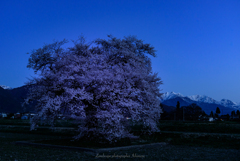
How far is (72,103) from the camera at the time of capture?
20516 millimetres

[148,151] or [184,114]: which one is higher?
[184,114]

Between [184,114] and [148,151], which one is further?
[184,114]

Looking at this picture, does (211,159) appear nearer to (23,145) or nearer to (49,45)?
(23,145)

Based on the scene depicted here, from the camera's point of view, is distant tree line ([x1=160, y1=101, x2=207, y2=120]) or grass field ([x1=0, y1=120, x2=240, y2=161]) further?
distant tree line ([x1=160, y1=101, x2=207, y2=120])

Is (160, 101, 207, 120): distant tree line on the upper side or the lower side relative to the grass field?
upper

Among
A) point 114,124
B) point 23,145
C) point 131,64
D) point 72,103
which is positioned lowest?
point 23,145

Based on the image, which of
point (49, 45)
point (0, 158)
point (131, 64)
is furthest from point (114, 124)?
point (49, 45)

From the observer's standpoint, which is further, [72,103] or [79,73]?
[79,73]

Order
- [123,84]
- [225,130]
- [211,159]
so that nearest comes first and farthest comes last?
[211,159] → [123,84] → [225,130]

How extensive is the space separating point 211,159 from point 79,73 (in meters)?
12.7

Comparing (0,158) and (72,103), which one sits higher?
(72,103)

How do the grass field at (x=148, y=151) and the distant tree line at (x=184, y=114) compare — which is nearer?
the grass field at (x=148, y=151)

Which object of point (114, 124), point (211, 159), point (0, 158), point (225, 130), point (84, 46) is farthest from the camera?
point (225, 130)

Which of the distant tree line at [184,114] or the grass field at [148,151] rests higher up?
the distant tree line at [184,114]
